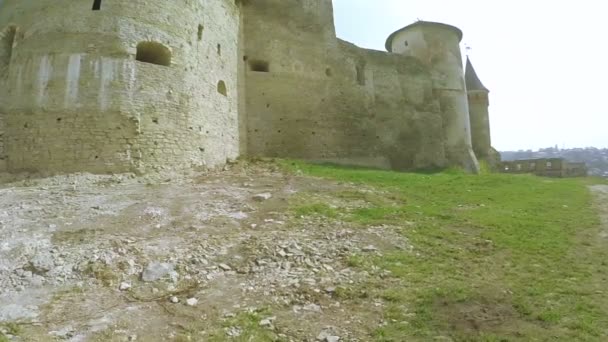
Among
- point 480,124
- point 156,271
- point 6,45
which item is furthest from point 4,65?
point 480,124

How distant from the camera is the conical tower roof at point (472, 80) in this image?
104 feet

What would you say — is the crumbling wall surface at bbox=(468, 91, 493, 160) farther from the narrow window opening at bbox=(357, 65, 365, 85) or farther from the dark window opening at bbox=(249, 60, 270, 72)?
the dark window opening at bbox=(249, 60, 270, 72)

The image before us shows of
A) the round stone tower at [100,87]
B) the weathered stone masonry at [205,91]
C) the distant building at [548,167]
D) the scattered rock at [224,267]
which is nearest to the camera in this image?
the scattered rock at [224,267]

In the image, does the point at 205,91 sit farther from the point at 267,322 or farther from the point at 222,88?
the point at 267,322

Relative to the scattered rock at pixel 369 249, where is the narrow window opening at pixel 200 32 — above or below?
above

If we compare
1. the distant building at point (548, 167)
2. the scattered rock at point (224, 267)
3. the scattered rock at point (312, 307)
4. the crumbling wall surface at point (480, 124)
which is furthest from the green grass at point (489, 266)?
the distant building at point (548, 167)

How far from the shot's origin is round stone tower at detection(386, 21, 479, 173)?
82.0 feet

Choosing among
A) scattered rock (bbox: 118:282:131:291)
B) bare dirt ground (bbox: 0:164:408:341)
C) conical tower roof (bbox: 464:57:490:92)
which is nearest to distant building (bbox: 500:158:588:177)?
conical tower roof (bbox: 464:57:490:92)

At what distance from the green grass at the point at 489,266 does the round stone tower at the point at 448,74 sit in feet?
35.7

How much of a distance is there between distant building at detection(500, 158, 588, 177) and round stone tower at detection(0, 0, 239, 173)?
75.5ft

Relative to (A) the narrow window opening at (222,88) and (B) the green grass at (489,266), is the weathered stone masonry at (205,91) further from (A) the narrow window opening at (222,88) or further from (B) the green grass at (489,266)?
(B) the green grass at (489,266)

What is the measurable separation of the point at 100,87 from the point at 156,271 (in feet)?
24.8

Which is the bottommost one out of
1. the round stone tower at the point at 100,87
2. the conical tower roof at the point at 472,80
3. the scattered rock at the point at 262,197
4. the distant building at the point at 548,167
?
the scattered rock at the point at 262,197

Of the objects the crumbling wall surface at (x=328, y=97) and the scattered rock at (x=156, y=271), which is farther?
the crumbling wall surface at (x=328, y=97)
